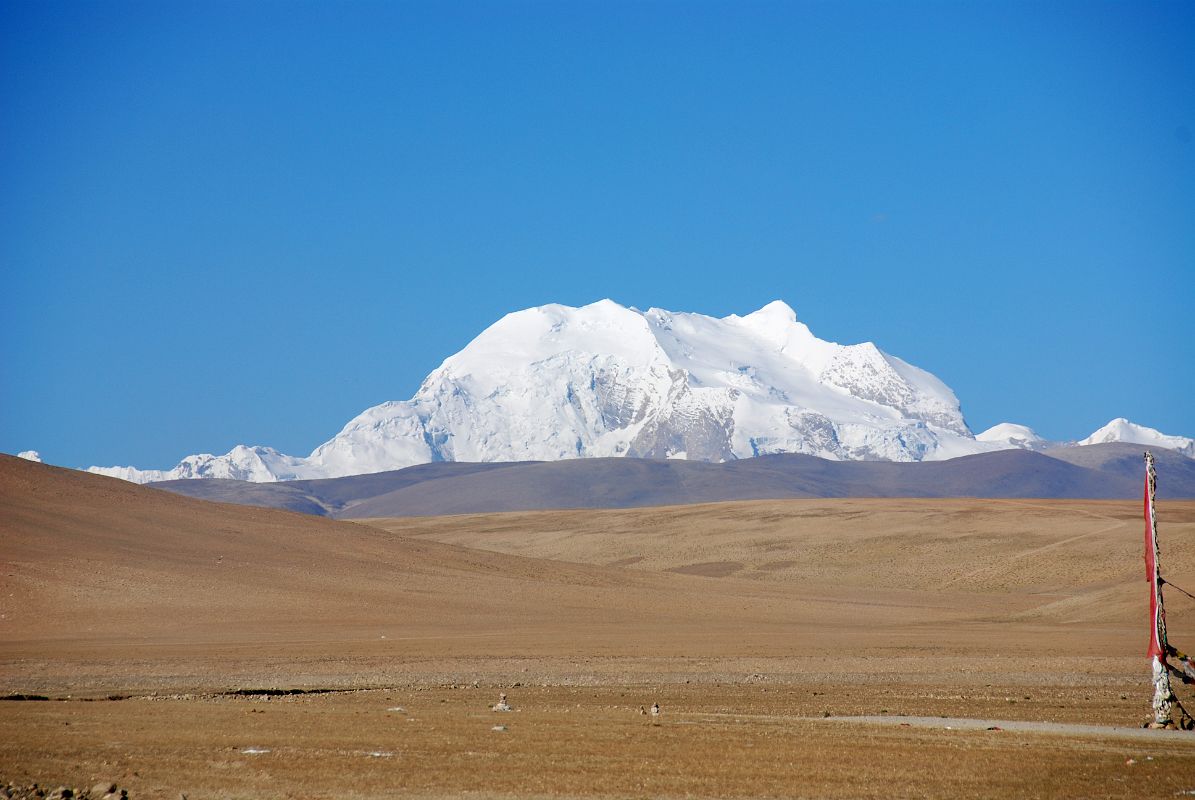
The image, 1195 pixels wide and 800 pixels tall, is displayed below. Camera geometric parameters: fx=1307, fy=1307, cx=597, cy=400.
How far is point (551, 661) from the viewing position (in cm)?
4019

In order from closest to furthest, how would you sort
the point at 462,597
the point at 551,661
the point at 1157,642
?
the point at 1157,642, the point at 551,661, the point at 462,597

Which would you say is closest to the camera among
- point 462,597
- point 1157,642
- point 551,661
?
point 1157,642

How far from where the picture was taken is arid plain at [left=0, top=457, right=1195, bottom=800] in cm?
1902

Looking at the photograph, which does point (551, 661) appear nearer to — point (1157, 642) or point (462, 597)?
point (1157, 642)

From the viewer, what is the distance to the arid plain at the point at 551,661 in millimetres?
19016

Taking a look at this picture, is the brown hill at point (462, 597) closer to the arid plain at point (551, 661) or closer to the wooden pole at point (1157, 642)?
the arid plain at point (551, 661)

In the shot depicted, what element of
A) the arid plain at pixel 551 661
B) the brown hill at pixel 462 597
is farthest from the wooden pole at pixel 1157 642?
the brown hill at pixel 462 597

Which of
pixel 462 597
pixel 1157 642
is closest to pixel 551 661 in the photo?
pixel 1157 642

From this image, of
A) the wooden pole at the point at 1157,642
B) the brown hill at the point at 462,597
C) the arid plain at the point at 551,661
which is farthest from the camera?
the brown hill at the point at 462,597

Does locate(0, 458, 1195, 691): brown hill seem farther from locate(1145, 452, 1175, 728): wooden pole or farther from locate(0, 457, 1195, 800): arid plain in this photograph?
locate(1145, 452, 1175, 728): wooden pole

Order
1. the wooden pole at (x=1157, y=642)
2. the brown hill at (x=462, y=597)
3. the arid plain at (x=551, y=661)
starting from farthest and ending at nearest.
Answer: the brown hill at (x=462, y=597)
the wooden pole at (x=1157, y=642)
the arid plain at (x=551, y=661)

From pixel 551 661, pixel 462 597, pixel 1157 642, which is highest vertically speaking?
pixel 1157 642

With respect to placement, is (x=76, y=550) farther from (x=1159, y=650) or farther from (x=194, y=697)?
(x=1159, y=650)

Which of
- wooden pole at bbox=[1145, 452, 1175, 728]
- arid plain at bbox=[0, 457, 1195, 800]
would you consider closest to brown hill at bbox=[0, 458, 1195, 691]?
arid plain at bbox=[0, 457, 1195, 800]
